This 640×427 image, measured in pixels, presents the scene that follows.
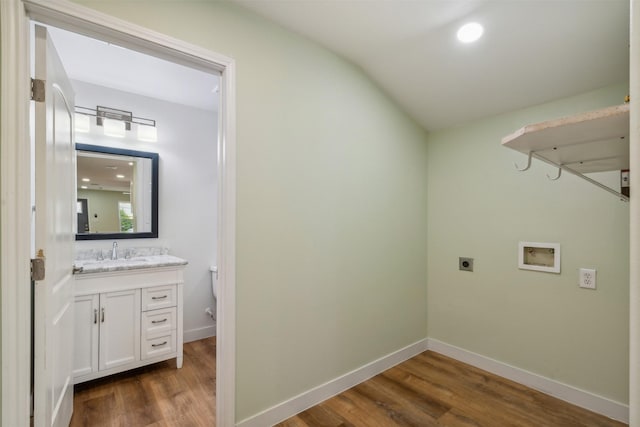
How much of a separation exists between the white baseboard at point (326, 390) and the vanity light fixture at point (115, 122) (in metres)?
2.59

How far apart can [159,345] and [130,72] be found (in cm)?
224

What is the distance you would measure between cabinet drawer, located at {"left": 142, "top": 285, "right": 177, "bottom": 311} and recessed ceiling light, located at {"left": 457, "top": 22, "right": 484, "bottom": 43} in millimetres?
2803

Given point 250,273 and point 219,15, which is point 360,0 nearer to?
point 219,15

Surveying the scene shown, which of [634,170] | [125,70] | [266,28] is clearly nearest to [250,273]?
[266,28]

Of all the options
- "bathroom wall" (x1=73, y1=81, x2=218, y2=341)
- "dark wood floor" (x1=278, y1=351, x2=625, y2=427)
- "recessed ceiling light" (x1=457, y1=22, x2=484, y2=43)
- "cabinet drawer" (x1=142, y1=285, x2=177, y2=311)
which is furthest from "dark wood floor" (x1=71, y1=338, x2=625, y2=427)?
"recessed ceiling light" (x1=457, y1=22, x2=484, y2=43)

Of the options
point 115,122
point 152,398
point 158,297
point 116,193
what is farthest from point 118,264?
point 115,122

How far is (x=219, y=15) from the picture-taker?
163 centimetres

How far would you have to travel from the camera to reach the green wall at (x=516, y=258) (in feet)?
6.37

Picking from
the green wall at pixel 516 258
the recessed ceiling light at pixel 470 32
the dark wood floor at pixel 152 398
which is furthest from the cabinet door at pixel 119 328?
the recessed ceiling light at pixel 470 32

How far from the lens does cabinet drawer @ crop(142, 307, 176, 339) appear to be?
2424 mm

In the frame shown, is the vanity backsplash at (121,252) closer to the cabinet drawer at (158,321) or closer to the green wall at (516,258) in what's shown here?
the cabinet drawer at (158,321)

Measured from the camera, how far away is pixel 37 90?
124cm

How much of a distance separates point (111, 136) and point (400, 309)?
9.89 ft

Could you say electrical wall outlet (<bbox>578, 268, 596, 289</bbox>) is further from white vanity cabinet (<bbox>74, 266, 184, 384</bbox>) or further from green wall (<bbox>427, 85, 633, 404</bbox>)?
white vanity cabinet (<bbox>74, 266, 184, 384</bbox>)
